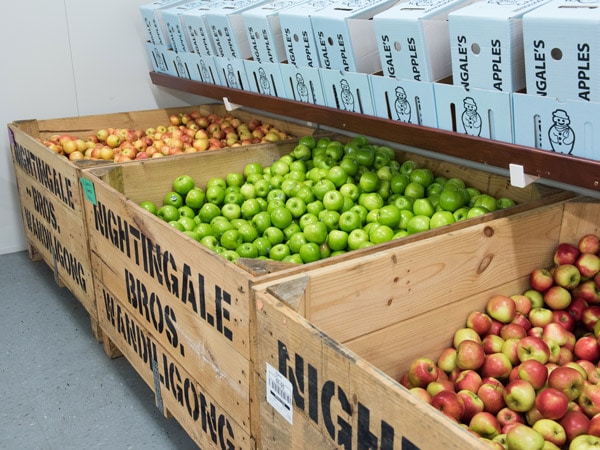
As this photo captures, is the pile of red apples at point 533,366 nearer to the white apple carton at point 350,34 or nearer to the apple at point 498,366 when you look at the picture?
the apple at point 498,366

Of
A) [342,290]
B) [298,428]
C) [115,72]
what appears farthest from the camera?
[115,72]

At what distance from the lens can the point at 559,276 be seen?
202cm

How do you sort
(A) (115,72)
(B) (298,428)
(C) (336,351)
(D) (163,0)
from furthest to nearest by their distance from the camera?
(A) (115,72) → (D) (163,0) → (B) (298,428) → (C) (336,351)

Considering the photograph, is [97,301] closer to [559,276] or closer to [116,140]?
[116,140]

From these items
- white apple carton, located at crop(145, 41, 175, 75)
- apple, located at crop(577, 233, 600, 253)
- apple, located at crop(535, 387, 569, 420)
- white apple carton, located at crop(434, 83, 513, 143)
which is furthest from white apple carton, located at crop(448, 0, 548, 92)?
white apple carton, located at crop(145, 41, 175, 75)

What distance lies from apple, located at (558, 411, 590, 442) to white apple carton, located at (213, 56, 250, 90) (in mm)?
2194

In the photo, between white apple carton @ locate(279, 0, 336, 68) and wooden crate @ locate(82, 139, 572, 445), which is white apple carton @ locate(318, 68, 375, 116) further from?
wooden crate @ locate(82, 139, 572, 445)

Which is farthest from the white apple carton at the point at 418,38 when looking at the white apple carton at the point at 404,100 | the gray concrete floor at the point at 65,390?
the gray concrete floor at the point at 65,390

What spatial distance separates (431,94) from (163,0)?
2.76 metres

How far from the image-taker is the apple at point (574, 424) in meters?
1.49

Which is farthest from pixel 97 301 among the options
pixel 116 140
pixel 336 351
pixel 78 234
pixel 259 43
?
pixel 336 351

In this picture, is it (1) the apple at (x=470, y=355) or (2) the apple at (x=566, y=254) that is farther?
(2) the apple at (x=566, y=254)

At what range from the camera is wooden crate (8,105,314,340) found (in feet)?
10.1

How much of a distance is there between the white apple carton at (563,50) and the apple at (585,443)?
0.80 m
